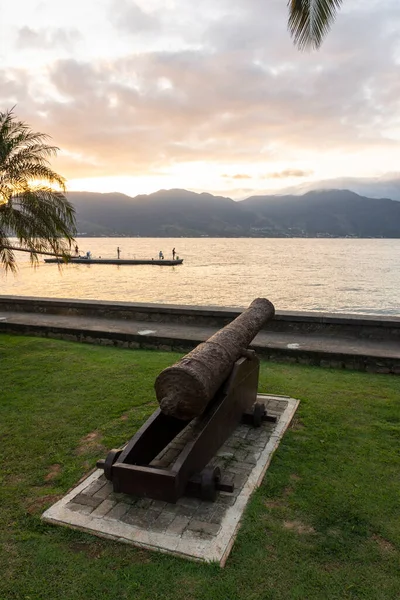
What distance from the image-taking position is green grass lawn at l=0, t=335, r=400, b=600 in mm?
2914

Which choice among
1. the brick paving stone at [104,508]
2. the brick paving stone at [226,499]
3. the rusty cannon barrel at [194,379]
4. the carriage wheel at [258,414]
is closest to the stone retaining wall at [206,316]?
the carriage wheel at [258,414]

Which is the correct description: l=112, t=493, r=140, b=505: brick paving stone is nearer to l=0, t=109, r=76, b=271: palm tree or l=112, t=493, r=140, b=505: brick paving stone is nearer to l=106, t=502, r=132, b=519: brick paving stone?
l=106, t=502, r=132, b=519: brick paving stone

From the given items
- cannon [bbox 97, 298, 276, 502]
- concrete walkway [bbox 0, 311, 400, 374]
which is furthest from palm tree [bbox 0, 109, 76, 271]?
cannon [bbox 97, 298, 276, 502]

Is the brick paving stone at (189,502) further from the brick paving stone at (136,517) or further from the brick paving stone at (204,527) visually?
the brick paving stone at (136,517)

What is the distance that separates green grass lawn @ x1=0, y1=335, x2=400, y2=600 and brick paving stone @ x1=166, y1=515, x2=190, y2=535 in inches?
10.6

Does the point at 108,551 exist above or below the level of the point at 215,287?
above

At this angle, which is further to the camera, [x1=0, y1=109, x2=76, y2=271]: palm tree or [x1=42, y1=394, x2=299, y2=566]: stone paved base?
[x1=0, y1=109, x2=76, y2=271]: palm tree

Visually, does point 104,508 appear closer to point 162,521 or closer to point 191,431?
point 162,521

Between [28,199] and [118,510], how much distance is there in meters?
7.35

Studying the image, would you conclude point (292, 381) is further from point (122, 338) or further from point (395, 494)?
point (122, 338)

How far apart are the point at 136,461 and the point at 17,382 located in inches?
150

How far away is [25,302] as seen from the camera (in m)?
12.8

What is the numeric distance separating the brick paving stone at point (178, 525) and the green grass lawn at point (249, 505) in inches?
10.6

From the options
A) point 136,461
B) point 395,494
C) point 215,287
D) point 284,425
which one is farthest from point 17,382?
point 215,287
